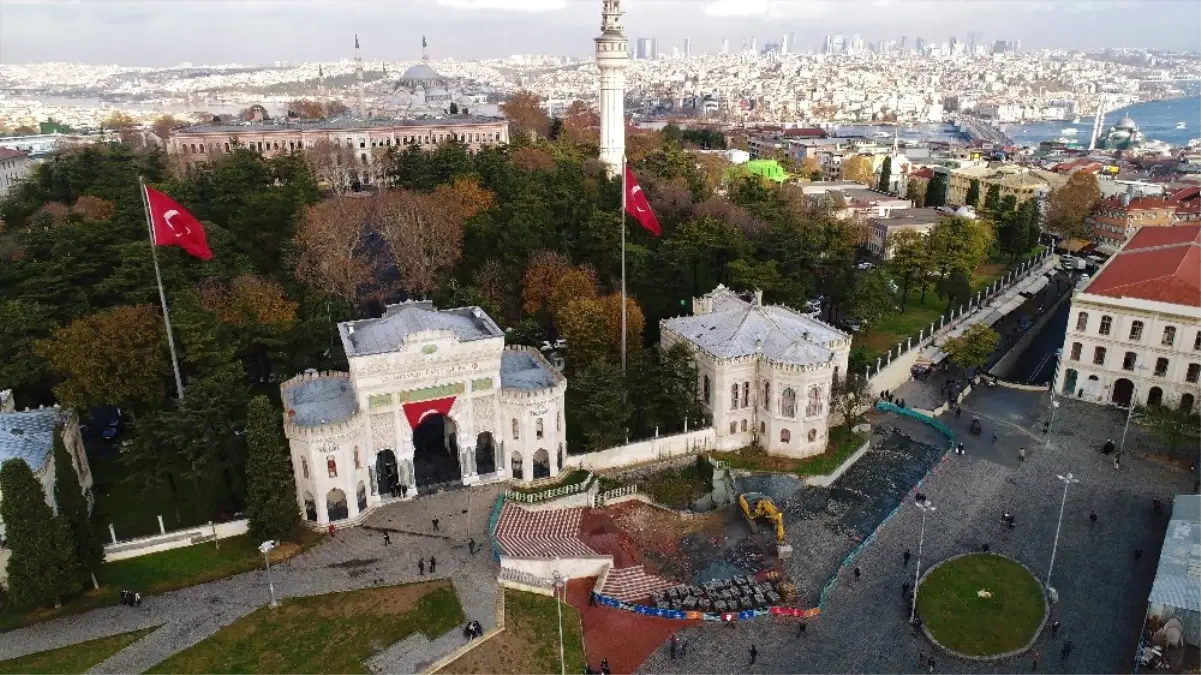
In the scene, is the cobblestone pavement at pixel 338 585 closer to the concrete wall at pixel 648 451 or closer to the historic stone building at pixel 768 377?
the concrete wall at pixel 648 451

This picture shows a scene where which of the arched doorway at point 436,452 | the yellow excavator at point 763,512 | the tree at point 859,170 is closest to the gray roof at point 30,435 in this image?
the arched doorway at point 436,452

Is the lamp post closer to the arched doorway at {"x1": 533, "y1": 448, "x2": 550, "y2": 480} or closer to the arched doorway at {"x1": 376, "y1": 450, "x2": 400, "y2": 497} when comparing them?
the arched doorway at {"x1": 533, "y1": 448, "x2": 550, "y2": 480}

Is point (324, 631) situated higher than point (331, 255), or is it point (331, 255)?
point (331, 255)

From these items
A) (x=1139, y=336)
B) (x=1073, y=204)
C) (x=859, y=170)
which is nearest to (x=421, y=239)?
(x=1139, y=336)

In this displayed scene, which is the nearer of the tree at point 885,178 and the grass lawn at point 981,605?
the grass lawn at point 981,605

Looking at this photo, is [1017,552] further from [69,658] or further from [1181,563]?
[69,658]

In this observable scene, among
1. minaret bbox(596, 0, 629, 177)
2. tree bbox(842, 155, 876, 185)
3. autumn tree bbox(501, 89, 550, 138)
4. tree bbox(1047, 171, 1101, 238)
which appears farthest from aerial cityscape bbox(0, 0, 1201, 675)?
tree bbox(842, 155, 876, 185)

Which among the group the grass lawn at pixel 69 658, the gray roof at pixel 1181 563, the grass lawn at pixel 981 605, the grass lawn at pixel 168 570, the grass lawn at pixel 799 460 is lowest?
the grass lawn at pixel 981 605
